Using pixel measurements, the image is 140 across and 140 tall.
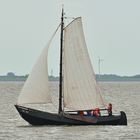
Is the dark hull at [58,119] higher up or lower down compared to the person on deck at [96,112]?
lower down

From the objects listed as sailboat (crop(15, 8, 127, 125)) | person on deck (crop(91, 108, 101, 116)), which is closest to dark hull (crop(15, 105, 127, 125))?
sailboat (crop(15, 8, 127, 125))

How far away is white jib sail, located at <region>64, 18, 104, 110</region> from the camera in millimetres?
64062

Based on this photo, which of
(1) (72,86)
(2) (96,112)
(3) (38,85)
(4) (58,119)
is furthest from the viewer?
(1) (72,86)

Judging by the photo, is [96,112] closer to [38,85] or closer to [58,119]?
[58,119]

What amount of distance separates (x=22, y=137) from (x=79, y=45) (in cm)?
1035

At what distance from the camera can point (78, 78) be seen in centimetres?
6444

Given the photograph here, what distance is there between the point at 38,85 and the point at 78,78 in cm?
350

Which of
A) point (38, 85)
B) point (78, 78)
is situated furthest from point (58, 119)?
point (78, 78)

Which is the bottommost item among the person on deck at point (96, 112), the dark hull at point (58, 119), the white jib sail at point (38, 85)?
the dark hull at point (58, 119)

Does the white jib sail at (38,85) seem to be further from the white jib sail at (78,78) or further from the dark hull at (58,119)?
the white jib sail at (78,78)

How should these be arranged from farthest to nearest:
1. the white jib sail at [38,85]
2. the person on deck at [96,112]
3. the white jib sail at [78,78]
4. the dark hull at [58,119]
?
1. the white jib sail at [78,78]
2. the person on deck at [96,112]
3. the dark hull at [58,119]
4. the white jib sail at [38,85]

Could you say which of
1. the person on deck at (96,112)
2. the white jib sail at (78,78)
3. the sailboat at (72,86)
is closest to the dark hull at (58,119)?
the sailboat at (72,86)

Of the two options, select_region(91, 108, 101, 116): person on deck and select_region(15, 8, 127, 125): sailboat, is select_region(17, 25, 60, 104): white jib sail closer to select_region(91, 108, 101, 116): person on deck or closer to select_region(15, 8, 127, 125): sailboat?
select_region(15, 8, 127, 125): sailboat

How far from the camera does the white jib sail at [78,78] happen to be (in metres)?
64.1
